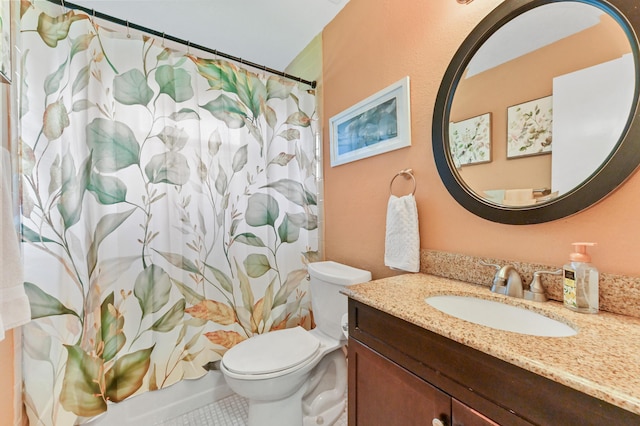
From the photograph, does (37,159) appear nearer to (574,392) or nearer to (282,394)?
(282,394)

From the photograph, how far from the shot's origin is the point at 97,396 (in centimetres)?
119

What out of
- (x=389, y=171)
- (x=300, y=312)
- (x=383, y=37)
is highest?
(x=383, y=37)

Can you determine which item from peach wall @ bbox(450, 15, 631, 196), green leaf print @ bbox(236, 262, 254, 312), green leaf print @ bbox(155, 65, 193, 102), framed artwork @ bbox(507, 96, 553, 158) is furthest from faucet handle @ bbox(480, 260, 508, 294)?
green leaf print @ bbox(155, 65, 193, 102)

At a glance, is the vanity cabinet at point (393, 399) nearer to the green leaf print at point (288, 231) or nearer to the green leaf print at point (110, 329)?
the green leaf print at point (288, 231)

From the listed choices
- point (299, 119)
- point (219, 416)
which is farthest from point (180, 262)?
point (299, 119)

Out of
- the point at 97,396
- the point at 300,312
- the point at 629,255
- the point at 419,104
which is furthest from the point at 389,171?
the point at 97,396

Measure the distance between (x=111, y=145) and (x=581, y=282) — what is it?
73.6 inches

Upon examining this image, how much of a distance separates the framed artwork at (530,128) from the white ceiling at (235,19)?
129cm

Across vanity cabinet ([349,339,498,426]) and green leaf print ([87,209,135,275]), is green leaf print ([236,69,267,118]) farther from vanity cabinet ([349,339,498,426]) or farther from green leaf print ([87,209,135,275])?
vanity cabinet ([349,339,498,426])

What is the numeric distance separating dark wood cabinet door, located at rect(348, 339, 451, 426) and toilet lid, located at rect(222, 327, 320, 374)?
0.38 m

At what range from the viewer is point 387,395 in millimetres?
739

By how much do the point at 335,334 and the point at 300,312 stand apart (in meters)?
0.45

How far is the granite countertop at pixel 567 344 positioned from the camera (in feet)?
1.27

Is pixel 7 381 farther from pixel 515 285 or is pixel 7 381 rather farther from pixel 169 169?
pixel 515 285
